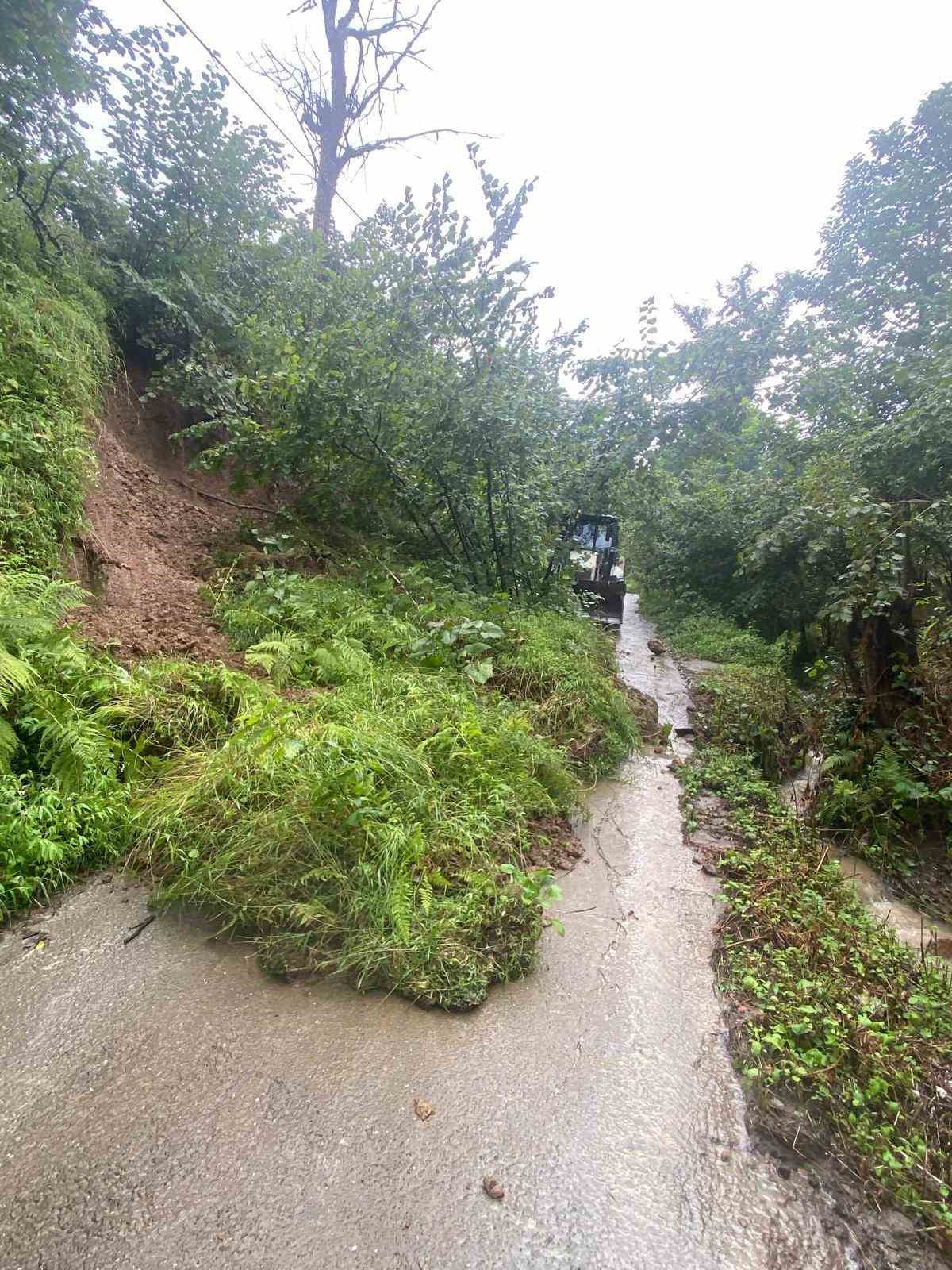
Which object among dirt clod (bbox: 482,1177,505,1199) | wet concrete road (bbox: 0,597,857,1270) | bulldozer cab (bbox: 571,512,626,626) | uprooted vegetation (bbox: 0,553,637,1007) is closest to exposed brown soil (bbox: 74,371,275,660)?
uprooted vegetation (bbox: 0,553,637,1007)

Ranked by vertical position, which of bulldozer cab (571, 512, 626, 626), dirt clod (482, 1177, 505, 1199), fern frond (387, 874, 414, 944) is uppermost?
bulldozer cab (571, 512, 626, 626)

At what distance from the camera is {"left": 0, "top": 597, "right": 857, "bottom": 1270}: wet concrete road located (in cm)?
145

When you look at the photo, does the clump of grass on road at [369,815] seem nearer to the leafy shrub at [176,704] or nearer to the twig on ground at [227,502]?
the leafy shrub at [176,704]

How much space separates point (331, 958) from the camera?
2262mm

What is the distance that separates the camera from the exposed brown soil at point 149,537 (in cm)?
423

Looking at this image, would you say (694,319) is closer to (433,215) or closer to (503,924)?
(433,215)

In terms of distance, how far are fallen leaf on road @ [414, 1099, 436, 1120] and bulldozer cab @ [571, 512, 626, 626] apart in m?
8.07

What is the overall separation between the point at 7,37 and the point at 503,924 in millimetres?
8425

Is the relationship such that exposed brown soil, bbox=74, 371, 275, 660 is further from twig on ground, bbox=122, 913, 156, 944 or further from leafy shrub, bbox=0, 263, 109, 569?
twig on ground, bbox=122, 913, 156, 944

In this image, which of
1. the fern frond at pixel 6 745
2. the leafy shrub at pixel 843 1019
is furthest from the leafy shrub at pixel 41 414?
the leafy shrub at pixel 843 1019

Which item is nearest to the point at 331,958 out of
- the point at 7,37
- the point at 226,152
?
the point at 7,37

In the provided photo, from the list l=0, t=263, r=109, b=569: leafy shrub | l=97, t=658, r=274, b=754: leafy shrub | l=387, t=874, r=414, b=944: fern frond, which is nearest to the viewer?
l=387, t=874, r=414, b=944: fern frond

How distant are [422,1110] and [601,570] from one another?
33.1 ft

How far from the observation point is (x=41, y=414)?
4.30m
